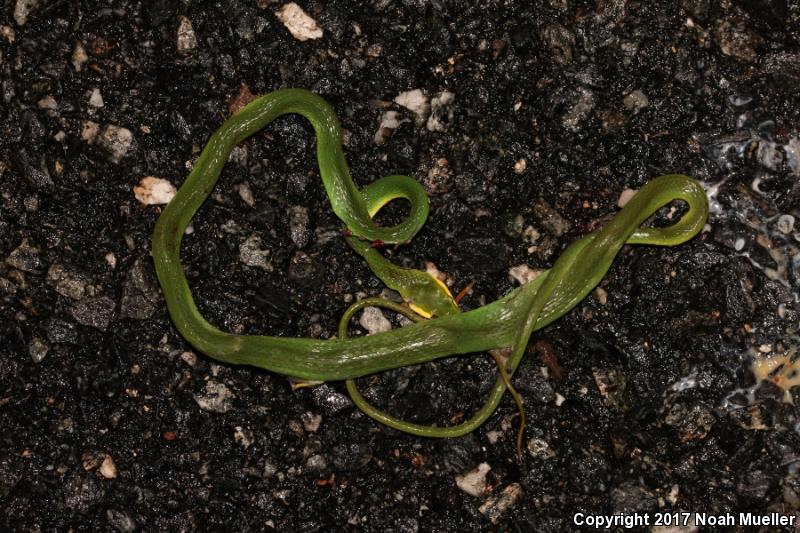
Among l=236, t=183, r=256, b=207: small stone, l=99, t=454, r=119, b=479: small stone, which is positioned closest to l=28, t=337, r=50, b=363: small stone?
l=99, t=454, r=119, b=479: small stone

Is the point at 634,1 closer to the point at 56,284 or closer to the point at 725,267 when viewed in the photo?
the point at 725,267

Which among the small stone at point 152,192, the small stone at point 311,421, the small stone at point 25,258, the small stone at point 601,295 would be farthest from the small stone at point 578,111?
the small stone at point 25,258

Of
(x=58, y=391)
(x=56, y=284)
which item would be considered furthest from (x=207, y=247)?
(x=58, y=391)

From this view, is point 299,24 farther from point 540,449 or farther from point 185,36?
point 540,449

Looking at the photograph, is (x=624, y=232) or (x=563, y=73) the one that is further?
(x=563, y=73)

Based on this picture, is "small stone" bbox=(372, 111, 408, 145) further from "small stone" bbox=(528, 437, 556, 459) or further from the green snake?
"small stone" bbox=(528, 437, 556, 459)

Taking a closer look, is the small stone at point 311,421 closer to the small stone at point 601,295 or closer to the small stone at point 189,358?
the small stone at point 189,358
